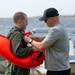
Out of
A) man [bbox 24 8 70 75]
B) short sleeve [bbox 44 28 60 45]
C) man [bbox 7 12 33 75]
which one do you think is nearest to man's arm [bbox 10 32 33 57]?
man [bbox 7 12 33 75]

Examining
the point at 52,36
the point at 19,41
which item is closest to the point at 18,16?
the point at 19,41

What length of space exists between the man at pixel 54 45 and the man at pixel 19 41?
0.51 ft

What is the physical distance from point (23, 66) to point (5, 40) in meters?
0.41

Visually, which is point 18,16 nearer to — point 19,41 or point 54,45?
point 19,41

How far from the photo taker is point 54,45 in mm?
4020

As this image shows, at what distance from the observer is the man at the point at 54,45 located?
3971 millimetres

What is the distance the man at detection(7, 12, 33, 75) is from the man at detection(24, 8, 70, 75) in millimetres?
155

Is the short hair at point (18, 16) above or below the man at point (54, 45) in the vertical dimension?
above

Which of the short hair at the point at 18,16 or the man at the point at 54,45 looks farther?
the short hair at the point at 18,16

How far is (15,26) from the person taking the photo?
4.21 m

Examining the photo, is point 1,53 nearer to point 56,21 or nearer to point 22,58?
point 22,58

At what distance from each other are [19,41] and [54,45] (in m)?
0.44

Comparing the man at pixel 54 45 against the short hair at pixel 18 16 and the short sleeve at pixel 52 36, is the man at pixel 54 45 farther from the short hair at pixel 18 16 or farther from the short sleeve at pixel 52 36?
the short hair at pixel 18 16

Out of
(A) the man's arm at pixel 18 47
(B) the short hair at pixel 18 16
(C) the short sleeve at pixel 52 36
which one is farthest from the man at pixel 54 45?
(B) the short hair at pixel 18 16
